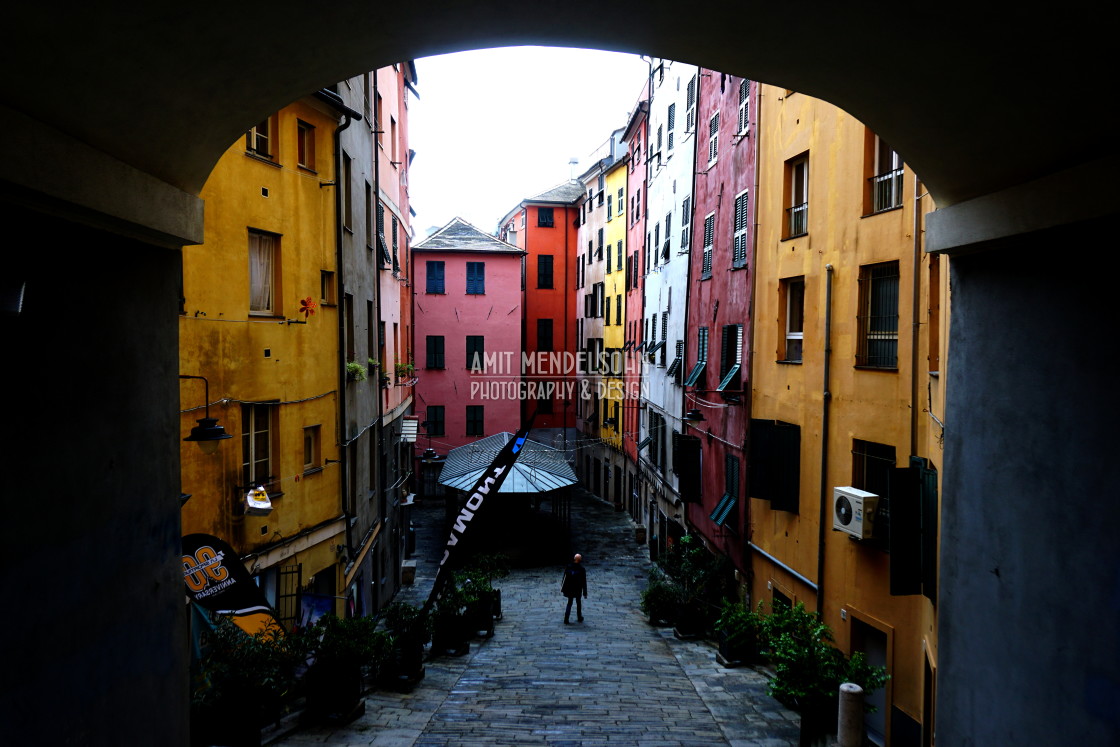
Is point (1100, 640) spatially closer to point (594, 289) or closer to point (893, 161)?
point (893, 161)

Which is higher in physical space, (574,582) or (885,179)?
(885,179)

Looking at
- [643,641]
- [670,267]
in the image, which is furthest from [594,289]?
[643,641]

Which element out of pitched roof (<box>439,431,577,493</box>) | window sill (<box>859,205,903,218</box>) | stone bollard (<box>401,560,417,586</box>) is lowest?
stone bollard (<box>401,560,417,586</box>)

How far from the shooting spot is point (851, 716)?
965 cm

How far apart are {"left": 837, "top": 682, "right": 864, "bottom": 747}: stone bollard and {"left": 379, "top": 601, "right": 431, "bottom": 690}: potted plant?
6.47 meters

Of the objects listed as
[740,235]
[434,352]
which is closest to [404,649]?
[740,235]

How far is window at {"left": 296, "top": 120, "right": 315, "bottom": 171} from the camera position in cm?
1579

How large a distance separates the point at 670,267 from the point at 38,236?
82.9 ft

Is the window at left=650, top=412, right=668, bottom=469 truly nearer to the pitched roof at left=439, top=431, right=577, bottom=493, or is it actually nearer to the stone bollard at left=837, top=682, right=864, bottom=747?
the pitched roof at left=439, top=431, right=577, bottom=493

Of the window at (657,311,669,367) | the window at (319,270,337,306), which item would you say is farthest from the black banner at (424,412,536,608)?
the window at (657,311,669,367)

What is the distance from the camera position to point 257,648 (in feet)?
28.8

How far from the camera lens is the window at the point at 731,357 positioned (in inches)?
739

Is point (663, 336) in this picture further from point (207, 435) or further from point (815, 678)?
point (207, 435)

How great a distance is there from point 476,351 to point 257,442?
30493 mm
